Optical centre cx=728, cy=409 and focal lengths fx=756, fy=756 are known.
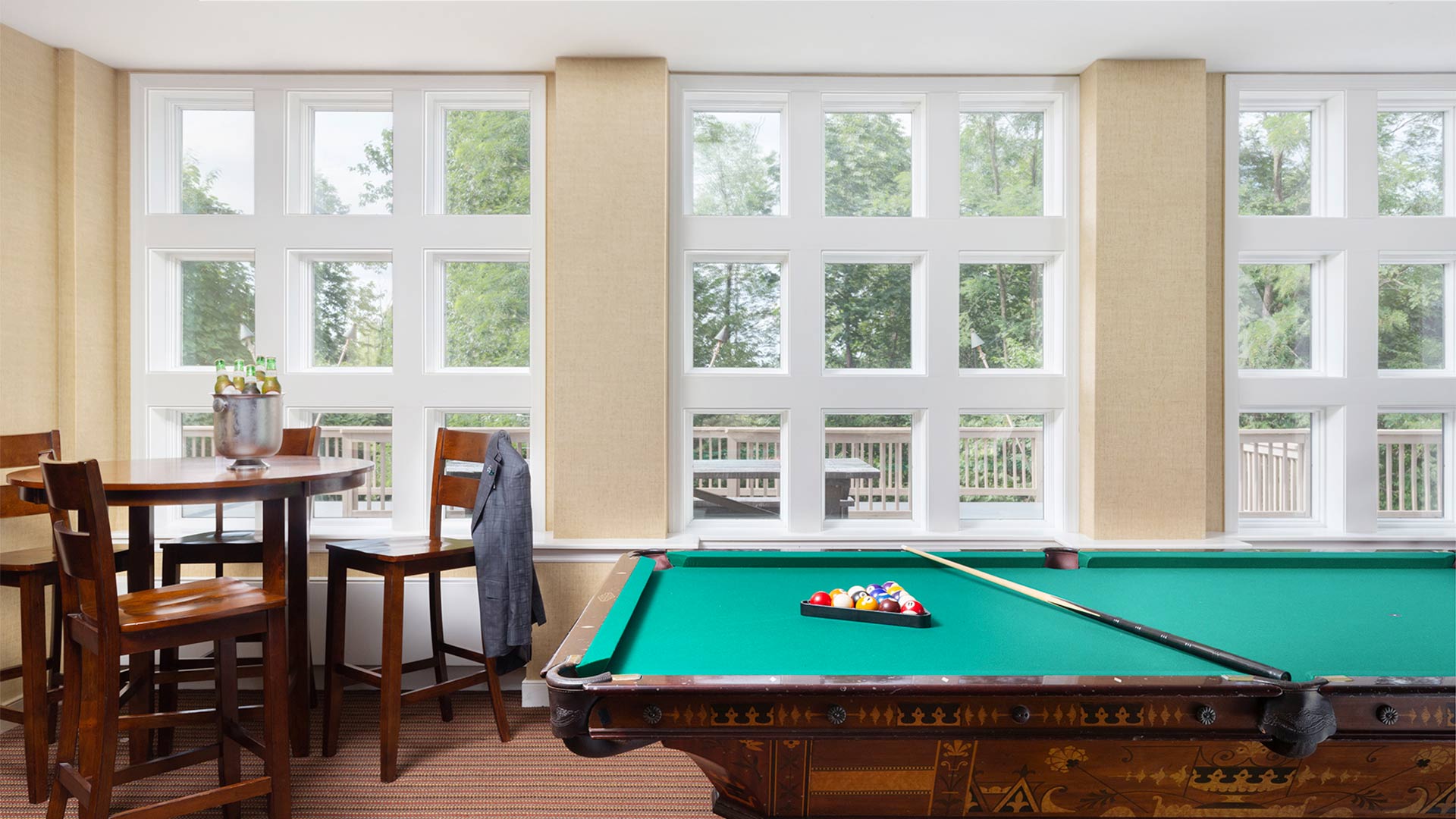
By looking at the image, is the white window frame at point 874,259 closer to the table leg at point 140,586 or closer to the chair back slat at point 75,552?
the table leg at point 140,586

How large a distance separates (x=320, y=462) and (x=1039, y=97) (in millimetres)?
3466

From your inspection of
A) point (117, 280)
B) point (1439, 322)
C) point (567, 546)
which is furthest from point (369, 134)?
point (1439, 322)

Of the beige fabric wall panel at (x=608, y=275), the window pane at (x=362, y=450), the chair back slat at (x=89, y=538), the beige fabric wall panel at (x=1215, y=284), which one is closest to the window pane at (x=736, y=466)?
the beige fabric wall panel at (x=608, y=275)

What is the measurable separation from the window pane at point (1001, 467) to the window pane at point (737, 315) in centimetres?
103

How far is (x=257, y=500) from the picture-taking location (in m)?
2.26

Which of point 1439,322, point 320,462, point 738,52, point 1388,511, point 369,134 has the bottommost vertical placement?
point 1388,511

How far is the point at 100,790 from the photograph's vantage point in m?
1.96

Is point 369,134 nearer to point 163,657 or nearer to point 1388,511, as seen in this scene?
point 163,657

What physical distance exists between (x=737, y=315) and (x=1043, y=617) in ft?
7.17

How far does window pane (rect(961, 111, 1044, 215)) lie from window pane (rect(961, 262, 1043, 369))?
0.96 ft

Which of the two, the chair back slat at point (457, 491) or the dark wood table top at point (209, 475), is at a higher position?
the dark wood table top at point (209, 475)

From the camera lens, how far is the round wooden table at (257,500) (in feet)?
7.13

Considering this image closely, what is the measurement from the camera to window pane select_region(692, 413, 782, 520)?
359cm

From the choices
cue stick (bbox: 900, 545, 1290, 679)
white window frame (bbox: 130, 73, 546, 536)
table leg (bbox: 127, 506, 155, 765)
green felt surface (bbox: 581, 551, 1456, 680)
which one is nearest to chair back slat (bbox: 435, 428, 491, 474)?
white window frame (bbox: 130, 73, 546, 536)
